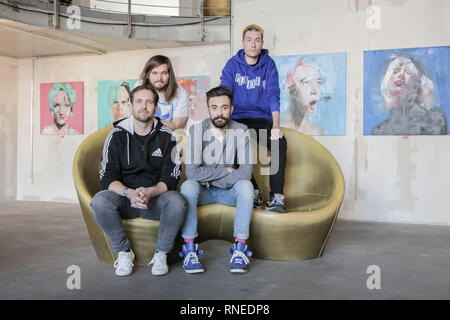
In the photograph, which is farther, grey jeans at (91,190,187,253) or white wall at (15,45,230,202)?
white wall at (15,45,230,202)

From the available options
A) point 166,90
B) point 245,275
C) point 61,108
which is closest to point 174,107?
point 166,90

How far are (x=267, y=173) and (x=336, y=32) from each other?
2470mm

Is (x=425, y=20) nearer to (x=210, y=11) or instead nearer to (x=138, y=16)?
(x=210, y=11)

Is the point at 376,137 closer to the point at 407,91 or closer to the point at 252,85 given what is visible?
the point at 407,91

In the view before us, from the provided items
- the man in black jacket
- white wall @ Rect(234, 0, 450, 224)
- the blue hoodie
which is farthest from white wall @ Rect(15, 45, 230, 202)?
the man in black jacket

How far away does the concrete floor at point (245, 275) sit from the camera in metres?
2.15

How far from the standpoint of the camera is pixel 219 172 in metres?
2.71

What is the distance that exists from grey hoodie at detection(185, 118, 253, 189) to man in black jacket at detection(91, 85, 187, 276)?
119 millimetres

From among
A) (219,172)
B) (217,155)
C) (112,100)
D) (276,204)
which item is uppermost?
(112,100)

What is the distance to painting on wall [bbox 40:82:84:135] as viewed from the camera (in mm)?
7027

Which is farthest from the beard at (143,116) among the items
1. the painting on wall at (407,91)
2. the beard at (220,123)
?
the painting on wall at (407,91)

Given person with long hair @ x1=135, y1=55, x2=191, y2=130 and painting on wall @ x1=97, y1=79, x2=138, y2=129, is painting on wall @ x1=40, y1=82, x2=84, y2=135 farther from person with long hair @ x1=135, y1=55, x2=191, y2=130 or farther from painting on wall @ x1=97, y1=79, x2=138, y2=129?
person with long hair @ x1=135, y1=55, x2=191, y2=130

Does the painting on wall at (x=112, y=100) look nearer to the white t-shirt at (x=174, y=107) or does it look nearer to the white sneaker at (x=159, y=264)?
the white t-shirt at (x=174, y=107)

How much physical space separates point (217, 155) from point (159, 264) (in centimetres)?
79
